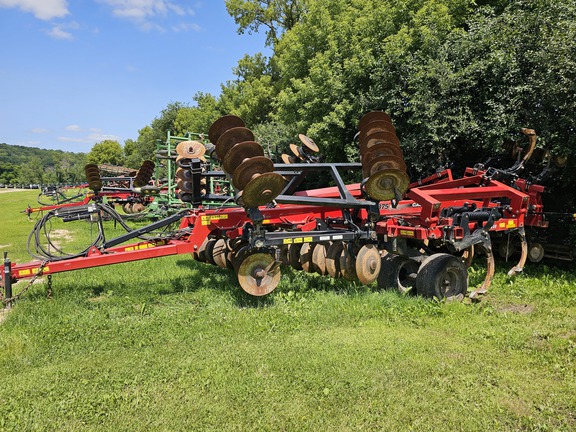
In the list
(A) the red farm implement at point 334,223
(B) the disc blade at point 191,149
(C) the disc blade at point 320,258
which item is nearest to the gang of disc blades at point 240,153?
(A) the red farm implement at point 334,223

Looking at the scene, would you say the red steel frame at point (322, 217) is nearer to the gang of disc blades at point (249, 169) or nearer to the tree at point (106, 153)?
the gang of disc blades at point (249, 169)

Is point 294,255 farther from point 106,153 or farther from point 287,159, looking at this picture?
point 106,153

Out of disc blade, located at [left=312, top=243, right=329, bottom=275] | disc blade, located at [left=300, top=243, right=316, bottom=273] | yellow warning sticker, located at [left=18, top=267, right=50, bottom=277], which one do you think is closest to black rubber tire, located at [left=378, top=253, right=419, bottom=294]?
disc blade, located at [left=312, top=243, right=329, bottom=275]

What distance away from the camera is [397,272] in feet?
21.1

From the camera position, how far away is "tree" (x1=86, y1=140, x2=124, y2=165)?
75.3 meters

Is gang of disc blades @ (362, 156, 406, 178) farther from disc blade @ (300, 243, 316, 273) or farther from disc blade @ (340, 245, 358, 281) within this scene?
disc blade @ (300, 243, 316, 273)

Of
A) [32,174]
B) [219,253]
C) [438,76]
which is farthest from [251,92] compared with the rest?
[32,174]

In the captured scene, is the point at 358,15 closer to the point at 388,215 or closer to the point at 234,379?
the point at 388,215

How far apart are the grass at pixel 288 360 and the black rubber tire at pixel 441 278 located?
0.20 metres

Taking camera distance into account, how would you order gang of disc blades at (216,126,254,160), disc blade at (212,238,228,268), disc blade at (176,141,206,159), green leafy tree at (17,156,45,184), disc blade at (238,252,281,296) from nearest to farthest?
gang of disc blades at (216,126,254,160) < disc blade at (238,252,281,296) < disc blade at (212,238,228,268) < disc blade at (176,141,206,159) < green leafy tree at (17,156,45,184)

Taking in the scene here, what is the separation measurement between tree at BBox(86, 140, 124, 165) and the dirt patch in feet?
245

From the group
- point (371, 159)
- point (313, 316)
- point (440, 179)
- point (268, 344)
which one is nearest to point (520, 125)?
point (440, 179)

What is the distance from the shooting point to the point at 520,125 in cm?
845

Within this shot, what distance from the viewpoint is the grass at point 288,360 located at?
331 centimetres
